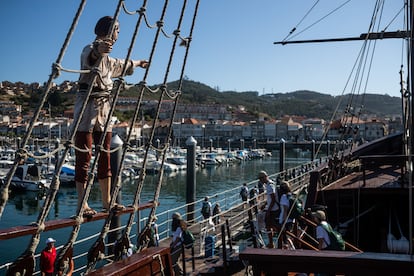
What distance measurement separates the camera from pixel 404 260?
2660 mm

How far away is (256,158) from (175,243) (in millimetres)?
71219

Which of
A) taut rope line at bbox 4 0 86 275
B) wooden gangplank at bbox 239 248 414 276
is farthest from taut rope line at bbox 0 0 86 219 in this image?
wooden gangplank at bbox 239 248 414 276

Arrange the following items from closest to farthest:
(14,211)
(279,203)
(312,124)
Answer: (279,203)
(14,211)
(312,124)

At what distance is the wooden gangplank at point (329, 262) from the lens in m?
2.69

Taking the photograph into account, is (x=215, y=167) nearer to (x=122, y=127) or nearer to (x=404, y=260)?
(x=122, y=127)

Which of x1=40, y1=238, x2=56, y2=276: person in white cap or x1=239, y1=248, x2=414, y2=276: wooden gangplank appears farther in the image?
x1=40, y1=238, x2=56, y2=276: person in white cap

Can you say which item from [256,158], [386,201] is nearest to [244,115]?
[256,158]

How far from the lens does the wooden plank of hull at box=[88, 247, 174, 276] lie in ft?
9.62

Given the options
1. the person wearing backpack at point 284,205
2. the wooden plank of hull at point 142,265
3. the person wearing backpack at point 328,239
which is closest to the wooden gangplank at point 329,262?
the wooden plank of hull at point 142,265

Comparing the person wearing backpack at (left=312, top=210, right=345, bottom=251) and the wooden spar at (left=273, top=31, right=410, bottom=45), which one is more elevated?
the wooden spar at (left=273, top=31, right=410, bottom=45)

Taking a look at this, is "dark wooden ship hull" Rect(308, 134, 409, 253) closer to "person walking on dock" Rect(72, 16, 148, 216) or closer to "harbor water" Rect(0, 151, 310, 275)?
"person walking on dock" Rect(72, 16, 148, 216)

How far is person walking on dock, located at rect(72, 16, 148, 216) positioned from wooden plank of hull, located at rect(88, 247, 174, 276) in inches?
23.0

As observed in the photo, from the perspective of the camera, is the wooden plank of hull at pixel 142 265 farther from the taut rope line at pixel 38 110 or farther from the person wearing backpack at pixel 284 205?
the person wearing backpack at pixel 284 205

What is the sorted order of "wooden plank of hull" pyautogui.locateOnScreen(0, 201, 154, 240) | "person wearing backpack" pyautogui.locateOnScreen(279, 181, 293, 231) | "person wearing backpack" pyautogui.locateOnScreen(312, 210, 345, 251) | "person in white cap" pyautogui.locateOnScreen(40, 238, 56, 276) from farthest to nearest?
"person wearing backpack" pyautogui.locateOnScreen(279, 181, 293, 231) → "person wearing backpack" pyautogui.locateOnScreen(312, 210, 345, 251) → "person in white cap" pyautogui.locateOnScreen(40, 238, 56, 276) → "wooden plank of hull" pyautogui.locateOnScreen(0, 201, 154, 240)
